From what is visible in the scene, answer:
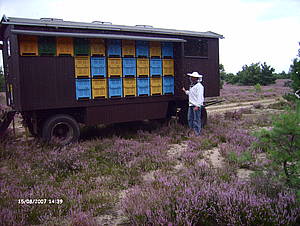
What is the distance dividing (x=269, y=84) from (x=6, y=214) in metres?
47.1

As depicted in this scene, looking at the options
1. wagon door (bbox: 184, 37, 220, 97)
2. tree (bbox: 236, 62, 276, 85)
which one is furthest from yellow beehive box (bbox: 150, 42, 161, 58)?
tree (bbox: 236, 62, 276, 85)

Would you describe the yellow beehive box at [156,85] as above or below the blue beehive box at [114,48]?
below

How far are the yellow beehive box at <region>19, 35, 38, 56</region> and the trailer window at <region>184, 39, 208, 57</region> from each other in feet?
16.4

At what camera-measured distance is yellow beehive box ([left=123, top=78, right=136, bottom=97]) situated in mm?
9516

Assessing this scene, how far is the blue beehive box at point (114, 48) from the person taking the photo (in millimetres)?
9188

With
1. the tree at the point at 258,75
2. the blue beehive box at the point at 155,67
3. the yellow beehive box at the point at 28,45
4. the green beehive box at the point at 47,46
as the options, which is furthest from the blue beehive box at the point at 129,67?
the tree at the point at 258,75

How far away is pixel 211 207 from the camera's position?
3865 millimetres

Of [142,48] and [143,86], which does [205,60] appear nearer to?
[142,48]

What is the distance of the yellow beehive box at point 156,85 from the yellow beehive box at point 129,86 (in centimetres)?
70

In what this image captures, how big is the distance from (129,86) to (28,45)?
10.4 ft

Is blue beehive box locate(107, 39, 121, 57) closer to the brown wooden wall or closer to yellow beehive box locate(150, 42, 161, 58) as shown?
the brown wooden wall

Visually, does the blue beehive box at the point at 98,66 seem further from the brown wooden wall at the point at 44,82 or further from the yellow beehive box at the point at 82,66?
the brown wooden wall at the point at 44,82

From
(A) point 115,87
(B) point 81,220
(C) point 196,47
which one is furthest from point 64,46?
(B) point 81,220

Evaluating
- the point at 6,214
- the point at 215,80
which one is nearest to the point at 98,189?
the point at 6,214
